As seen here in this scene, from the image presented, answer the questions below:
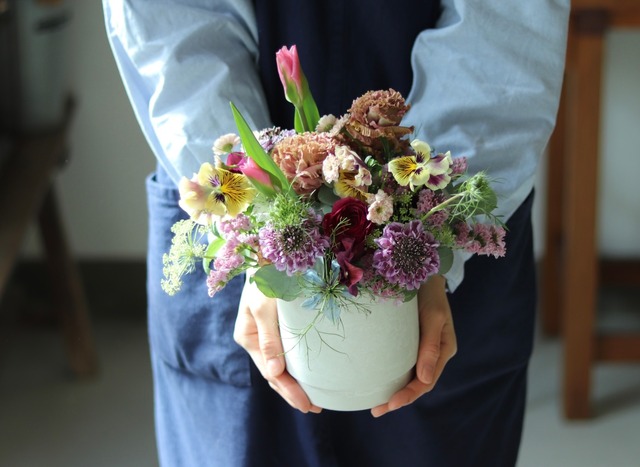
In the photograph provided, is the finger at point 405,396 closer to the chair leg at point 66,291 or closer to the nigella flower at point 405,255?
the nigella flower at point 405,255

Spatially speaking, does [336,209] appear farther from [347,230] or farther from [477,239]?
[477,239]

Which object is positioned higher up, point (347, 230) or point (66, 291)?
point (347, 230)

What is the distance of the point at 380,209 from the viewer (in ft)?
2.22

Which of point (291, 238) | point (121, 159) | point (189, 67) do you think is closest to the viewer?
point (291, 238)

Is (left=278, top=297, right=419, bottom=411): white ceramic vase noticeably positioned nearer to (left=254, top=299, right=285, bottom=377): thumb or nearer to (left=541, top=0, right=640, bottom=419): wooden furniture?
(left=254, top=299, right=285, bottom=377): thumb

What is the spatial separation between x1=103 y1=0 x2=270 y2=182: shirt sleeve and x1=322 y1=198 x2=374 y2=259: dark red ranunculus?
23 centimetres

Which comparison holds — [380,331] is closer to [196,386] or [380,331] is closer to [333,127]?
[333,127]

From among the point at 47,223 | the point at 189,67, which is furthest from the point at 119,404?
the point at 189,67

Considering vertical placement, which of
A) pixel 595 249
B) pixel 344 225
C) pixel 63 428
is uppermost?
pixel 344 225

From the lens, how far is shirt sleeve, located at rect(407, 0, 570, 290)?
0.88 m

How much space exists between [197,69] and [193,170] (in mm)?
95

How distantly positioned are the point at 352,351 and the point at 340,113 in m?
0.29

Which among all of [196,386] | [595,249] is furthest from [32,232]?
[196,386]

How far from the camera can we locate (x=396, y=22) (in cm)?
92
